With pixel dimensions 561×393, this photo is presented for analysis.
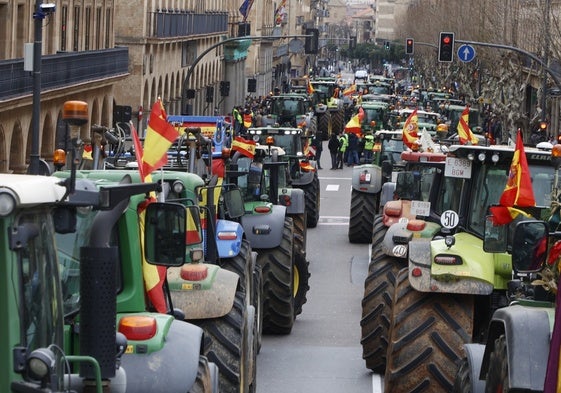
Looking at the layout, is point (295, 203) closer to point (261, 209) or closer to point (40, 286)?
point (261, 209)

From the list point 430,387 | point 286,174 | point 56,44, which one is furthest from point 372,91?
point 430,387

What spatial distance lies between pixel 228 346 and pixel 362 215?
1880 centimetres

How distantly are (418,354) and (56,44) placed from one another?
3465cm

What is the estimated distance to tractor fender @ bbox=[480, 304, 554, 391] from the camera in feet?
28.0

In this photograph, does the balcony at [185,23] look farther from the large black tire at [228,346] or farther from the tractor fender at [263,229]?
the large black tire at [228,346]

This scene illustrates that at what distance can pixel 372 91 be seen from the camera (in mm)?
82562

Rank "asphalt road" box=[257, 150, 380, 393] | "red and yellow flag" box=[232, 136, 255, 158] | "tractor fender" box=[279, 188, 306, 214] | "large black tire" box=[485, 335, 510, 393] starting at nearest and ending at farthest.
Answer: "large black tire" box=[485, 335, 510, 393] → "asphalt road" box=[257, 150, 380, 393] → "red and yellow flag" box=[232, 136, 255, 158] → "tractor fender" box=[279, 188, 306, 214]

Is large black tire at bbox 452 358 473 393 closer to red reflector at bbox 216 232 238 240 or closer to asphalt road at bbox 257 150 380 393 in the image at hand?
red reflector at bbox 216 232 238 240

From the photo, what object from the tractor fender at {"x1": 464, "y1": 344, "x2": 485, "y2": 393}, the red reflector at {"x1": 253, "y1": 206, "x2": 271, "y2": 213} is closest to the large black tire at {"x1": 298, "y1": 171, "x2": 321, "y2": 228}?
the red reflector at {"x1": 253, "y1": 206, "x2": 271, "y2": 213}

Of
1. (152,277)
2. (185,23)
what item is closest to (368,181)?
(152,277)

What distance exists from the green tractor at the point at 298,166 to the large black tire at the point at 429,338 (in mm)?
18050

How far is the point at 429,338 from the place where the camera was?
12.2 metres

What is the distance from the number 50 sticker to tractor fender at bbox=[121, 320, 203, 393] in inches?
204

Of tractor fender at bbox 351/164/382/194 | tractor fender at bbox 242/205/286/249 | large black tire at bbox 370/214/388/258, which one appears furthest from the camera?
tractor fender at bbox 351/164/382/194
